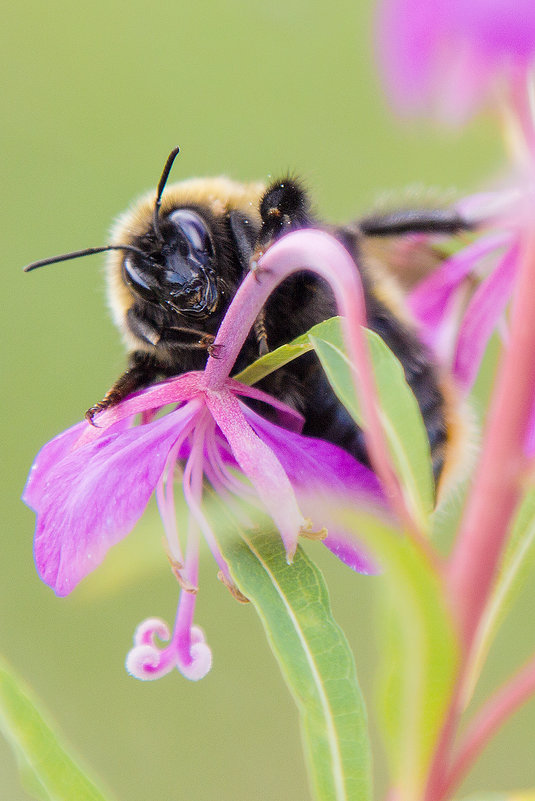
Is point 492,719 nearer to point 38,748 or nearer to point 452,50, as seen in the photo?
point 38,748

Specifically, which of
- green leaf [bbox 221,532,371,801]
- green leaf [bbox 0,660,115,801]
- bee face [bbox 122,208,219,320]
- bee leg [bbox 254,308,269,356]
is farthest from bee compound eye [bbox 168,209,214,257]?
green leaf [bbox 0,660,115,801]

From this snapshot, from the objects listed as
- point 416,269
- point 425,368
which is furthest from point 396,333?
point 416,269

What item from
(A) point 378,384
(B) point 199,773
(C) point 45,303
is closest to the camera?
(A) point 378,384

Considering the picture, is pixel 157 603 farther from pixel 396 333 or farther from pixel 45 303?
pixel 396 333

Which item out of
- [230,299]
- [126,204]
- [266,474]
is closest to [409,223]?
[230,299]

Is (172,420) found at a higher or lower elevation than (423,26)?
lower

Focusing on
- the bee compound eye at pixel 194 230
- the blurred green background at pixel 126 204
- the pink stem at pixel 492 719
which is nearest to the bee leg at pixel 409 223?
the bee compound eye at pixel 194 230

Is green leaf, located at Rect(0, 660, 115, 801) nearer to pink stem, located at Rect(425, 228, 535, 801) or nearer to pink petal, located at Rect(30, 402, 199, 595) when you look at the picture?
pink petal, located at Rect(30, 402, 199, 595)
